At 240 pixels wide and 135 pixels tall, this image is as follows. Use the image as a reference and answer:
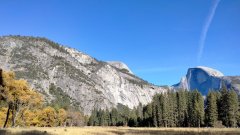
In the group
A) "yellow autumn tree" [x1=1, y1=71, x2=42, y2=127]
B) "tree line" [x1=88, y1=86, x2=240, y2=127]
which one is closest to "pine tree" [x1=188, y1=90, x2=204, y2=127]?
"tree line" [x1=88, y1=86, x2=240, y2=127]

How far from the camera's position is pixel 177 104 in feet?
461

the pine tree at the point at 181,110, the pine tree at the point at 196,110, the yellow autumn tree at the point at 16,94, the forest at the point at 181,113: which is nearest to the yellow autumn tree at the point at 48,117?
the forest at the point at 181,113

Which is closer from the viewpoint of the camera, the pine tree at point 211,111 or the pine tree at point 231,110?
the pine tree at point 231,110

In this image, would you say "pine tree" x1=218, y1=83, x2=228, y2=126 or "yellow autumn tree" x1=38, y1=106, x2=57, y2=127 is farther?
"yellow autumn tree" x1=38, y1=106, x2=57, y2=127

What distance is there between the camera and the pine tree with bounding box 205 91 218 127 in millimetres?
113062

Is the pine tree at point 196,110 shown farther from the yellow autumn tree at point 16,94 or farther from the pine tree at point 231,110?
the yellow autumn tree at point 16,94

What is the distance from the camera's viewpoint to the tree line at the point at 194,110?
113m

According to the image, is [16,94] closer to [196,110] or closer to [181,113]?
[196,110]

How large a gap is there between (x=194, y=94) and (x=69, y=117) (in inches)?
2753

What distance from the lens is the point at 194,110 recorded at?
4897 inches

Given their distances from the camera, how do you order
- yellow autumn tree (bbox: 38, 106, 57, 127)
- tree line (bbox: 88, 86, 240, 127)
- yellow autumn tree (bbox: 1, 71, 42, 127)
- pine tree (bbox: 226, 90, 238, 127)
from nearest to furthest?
1. yellow autumn tree (bbox: 1, 71, 42, 127)
2. pine tree (bbox: 226, 90, 238, 127)
3. tree line (bbox: 88, 86, 240, 127)
4. yellow autumn tree (bbox: 38, 106, 57, 127)

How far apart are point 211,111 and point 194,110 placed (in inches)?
415

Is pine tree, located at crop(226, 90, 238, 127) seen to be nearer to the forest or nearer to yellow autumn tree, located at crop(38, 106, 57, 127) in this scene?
the forest

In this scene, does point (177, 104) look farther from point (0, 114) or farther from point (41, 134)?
point (41, 134)
